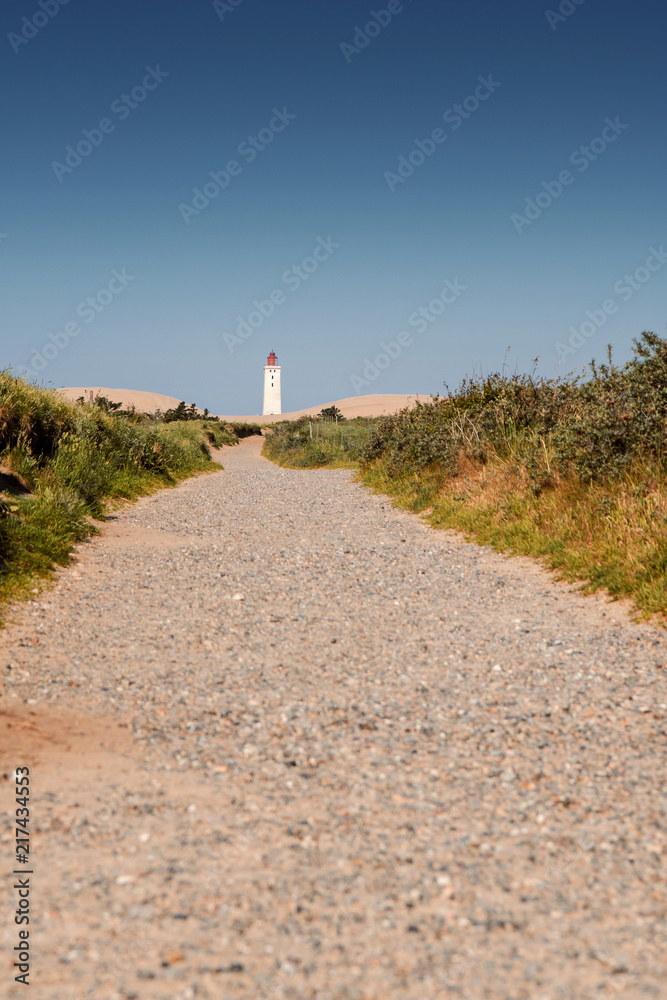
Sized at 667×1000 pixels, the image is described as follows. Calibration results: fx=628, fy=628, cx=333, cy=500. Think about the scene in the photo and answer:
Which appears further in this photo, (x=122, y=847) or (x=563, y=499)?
(x=563, y=499)

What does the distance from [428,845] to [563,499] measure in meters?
7.84

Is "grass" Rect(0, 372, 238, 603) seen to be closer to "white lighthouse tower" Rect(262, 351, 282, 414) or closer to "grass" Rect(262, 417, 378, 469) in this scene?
"grass" Rect(262, 417, 378, 469)

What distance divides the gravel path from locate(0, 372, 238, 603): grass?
43.6 inches

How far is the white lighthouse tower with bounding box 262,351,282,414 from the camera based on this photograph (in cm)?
14138

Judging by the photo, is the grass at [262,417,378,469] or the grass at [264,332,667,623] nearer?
the grass at [264,332,667,623]

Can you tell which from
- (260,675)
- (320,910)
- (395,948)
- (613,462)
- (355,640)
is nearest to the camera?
(395,948)

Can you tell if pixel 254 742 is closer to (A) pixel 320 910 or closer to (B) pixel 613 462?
(A) pixel 320 910

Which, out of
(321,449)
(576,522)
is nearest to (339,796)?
(576,522)

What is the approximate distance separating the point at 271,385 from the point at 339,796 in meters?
142

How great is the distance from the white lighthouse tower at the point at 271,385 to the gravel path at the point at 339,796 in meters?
138

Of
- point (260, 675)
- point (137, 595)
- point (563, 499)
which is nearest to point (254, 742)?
point (260, 675)

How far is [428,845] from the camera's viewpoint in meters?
2.97

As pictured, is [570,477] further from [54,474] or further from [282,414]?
[282,414]

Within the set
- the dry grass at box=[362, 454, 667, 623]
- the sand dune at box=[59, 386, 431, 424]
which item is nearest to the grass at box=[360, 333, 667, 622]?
the dry grass at box=[362, 454, 667, 623]
